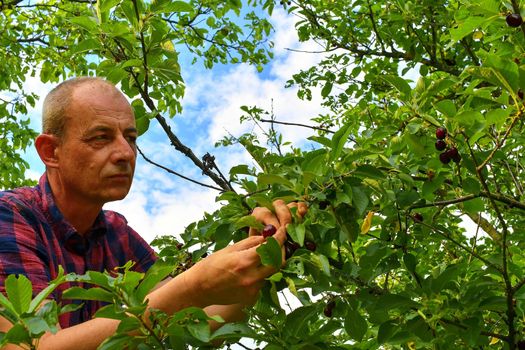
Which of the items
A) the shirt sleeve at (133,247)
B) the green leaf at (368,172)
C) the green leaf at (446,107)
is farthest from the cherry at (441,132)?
the shirt sleeve at (133,247)

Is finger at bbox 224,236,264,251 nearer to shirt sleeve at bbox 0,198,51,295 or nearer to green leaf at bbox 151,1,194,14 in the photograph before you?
shirt sleeve at bbox 0,198,51,295

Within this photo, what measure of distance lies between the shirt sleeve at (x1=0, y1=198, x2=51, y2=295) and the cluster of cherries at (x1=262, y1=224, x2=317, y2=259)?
0.80 meters

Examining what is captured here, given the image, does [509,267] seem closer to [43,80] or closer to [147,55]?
[147,55]

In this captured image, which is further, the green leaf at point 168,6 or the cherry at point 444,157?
the green leaf at point 168,6

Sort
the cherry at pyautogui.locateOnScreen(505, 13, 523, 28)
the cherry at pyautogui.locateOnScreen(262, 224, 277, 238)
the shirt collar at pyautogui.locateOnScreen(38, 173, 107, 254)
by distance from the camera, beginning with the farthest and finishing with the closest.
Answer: the shirt collar at pyautogui.locateOnScreen(38, 173, 107, 254)
the cherry at pyautogui.locateOnScreen(505, 13, 523, 28)
the cherry at pyautogui.locateOnScreen(262, 224, 277, 238)

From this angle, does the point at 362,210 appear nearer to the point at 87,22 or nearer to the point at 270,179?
the point at 270,179

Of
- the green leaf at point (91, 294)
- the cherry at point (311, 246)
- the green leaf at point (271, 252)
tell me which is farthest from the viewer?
the cherry at point (311, 246)

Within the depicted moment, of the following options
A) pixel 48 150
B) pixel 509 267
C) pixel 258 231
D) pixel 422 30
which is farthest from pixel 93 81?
pixel 422 30

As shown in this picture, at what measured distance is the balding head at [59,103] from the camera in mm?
2398

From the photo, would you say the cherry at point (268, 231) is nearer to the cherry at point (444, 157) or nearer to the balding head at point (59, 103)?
the cherry at point (444, 157)

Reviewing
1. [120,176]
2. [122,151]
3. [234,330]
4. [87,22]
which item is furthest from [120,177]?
[234,330]

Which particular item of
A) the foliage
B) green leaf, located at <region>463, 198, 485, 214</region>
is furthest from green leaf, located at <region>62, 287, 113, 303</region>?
green leaf, located at <region>463, 198, 485, 214</region>

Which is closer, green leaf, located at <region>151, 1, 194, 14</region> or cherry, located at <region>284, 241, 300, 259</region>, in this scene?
cherry, located at <region>284, 241, 300, 259</region>

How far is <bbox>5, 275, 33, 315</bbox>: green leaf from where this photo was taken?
1.27 meters
